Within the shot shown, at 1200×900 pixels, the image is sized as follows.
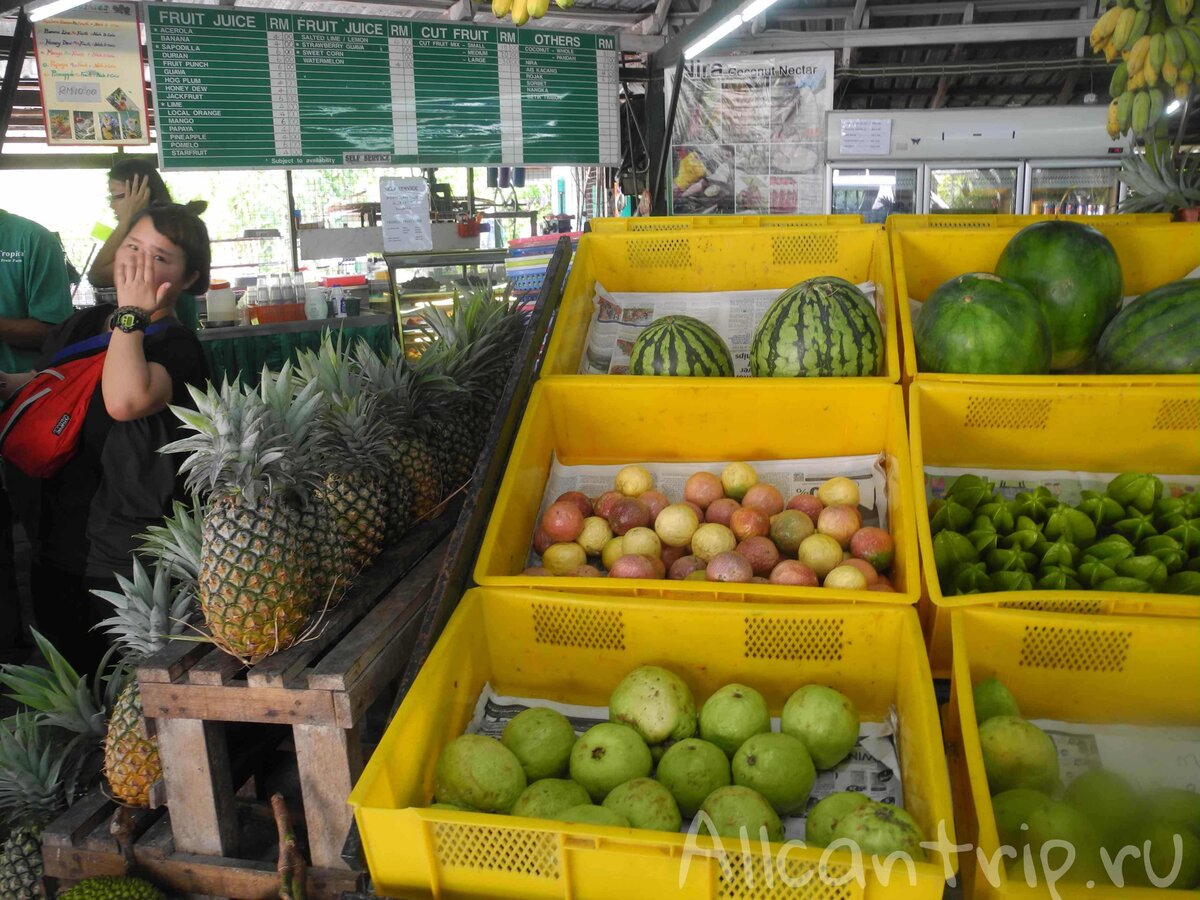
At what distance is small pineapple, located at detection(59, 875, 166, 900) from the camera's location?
150cm

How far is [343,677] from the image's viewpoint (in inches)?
57.6

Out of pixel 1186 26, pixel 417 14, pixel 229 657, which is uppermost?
pixel 417 14

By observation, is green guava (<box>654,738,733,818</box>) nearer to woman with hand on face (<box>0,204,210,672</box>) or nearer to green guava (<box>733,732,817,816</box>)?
green guava (<box>733,732,817,816</box>)

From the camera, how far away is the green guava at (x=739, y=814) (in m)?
1.27

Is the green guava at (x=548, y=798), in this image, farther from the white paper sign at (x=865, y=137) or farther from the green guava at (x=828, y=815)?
the white paper sign at (x=865, y=137)

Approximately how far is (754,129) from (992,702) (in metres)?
7.57

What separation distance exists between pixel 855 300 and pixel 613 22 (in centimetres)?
743

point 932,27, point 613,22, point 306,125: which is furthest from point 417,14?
point 932,27

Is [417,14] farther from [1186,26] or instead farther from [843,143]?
[1186,26]

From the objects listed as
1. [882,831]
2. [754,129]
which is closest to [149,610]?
[882,831]

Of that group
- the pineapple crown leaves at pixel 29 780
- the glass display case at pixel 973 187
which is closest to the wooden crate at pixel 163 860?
the pineapple crown leaves at pixel 29 780

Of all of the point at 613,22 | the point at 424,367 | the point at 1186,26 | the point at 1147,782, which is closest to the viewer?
the point at 1147,782

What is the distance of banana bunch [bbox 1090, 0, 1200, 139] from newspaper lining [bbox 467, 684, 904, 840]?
137 inches

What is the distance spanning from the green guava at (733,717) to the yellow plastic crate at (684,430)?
0.50m
